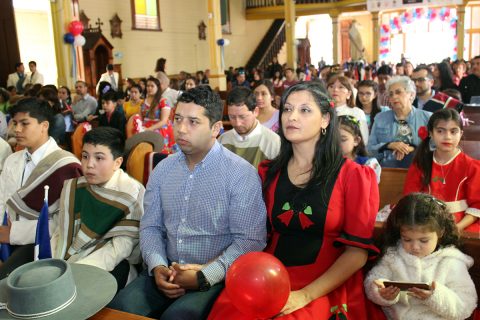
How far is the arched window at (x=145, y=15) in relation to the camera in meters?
14.1

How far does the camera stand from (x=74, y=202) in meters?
2.42

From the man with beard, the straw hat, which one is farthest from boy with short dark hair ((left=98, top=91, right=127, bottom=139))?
the straw hat

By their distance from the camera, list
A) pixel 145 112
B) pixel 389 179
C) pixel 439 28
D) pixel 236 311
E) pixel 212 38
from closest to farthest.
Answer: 1. pixel 236 311
2. pixel 389 179
3. pixel 145 112
4. pixel 212 38
5. pixel 439 28

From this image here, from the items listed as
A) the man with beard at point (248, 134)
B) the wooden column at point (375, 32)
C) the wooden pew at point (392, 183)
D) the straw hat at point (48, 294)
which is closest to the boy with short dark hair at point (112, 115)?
the man with beard at point (248, 134)

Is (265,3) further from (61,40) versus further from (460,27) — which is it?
(61,40)

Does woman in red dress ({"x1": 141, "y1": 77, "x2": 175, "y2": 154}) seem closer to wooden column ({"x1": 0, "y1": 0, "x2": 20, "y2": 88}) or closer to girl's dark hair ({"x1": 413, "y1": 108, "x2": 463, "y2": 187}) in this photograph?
girl's dark hair ({"x1": 413, "y1": 108, "x2": 463, "y2": 187})

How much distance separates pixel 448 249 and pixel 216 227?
979 millimetres

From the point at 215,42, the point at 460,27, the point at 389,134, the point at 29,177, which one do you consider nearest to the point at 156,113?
the point at 389,134

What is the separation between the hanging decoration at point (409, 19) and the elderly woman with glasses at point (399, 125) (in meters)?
20.8

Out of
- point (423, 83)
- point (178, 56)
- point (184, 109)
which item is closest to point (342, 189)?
point (184, 109)

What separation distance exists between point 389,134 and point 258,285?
2.60 meters

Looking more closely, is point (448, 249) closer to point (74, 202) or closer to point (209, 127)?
point (209, 127)

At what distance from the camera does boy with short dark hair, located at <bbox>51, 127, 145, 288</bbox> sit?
236 cm

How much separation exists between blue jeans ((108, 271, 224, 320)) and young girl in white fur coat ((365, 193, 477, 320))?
2.22 ft
